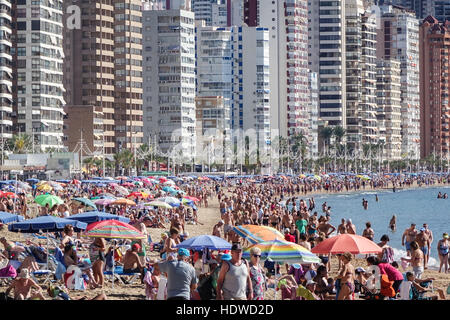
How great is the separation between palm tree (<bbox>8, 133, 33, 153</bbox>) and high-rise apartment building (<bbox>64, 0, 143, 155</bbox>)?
22.8m

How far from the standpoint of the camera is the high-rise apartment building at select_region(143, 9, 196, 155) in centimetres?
16050

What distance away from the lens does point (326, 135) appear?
19738 cm

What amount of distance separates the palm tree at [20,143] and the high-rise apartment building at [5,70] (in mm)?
2341

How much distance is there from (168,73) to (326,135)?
46.7m

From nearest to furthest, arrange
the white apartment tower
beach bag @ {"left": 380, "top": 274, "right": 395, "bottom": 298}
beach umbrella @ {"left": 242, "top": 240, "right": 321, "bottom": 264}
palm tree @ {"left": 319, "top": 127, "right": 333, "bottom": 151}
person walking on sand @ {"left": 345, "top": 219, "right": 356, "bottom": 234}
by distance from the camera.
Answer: beach bag @ {"left": 380, "top": 274, "right": 395, "bottom": 298}, beach umbrella @ {"left": 242, "top": 240, "right": 321, "bottom": 264}, person walking on sand @ {"left": 345, "top": 219, "right": 356, "bottom": 234}, the white apartment tower, palm tree @ {"left": 319, "top": 127, "right": 333, "bottom": 151}

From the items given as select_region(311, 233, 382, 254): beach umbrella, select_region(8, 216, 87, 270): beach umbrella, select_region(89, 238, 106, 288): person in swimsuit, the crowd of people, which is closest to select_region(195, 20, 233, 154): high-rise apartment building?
the crowd of people

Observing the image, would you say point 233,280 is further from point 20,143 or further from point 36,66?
point 36,66

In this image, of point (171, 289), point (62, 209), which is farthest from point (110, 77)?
point (171, 289)

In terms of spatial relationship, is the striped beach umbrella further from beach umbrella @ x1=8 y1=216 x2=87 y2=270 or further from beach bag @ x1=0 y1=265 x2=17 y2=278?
beach bag @ x1=0 y1=265 x2=17 y2=278

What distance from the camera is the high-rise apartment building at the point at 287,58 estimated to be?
192250 mm

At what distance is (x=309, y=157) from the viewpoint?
18938 cm

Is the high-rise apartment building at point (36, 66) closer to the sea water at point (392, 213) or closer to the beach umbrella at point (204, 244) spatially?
the sea water at point (392, 213)

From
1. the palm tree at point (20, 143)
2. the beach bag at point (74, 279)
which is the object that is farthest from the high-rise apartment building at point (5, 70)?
the beach bag at point (74, 279)
